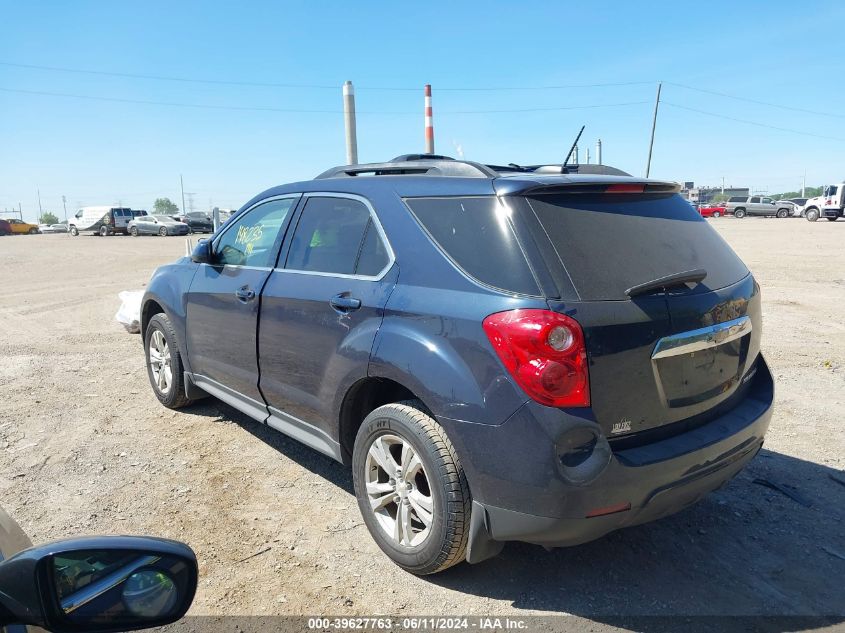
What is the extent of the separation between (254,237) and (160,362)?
5.77 ft

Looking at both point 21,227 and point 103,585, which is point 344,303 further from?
point 21,227

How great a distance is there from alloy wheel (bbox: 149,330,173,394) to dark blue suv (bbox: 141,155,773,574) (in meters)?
1.93

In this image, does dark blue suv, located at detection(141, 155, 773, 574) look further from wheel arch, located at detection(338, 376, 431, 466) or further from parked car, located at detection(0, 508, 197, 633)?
parked car, located at detection(0, 508, 197, 633)

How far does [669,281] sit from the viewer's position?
8.43 ft

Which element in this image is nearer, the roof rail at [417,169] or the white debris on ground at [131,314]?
the roof rail at [417,169]

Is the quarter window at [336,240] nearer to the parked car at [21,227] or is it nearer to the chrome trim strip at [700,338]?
the chrome trim strip at [700,338]

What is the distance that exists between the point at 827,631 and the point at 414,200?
2.49 m

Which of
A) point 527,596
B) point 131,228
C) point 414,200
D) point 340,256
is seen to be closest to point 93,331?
point 340,256

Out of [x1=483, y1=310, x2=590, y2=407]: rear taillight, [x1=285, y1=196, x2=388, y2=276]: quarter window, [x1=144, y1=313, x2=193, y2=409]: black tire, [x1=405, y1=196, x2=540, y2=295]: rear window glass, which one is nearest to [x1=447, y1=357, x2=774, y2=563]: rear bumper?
[x1=483, y1=310, x2=590, y2=407]: rear taillight

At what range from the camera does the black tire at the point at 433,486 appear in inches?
101

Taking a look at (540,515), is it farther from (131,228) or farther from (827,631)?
(131,228)

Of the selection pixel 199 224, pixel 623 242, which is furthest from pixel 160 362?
pixel 199 224


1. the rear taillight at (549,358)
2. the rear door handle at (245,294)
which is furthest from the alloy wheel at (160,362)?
the rear taillight at (549,358)

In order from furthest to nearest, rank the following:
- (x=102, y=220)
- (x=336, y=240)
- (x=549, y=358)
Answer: (x=102, y=220), (x=336, y=240), (x=549, y=358)
